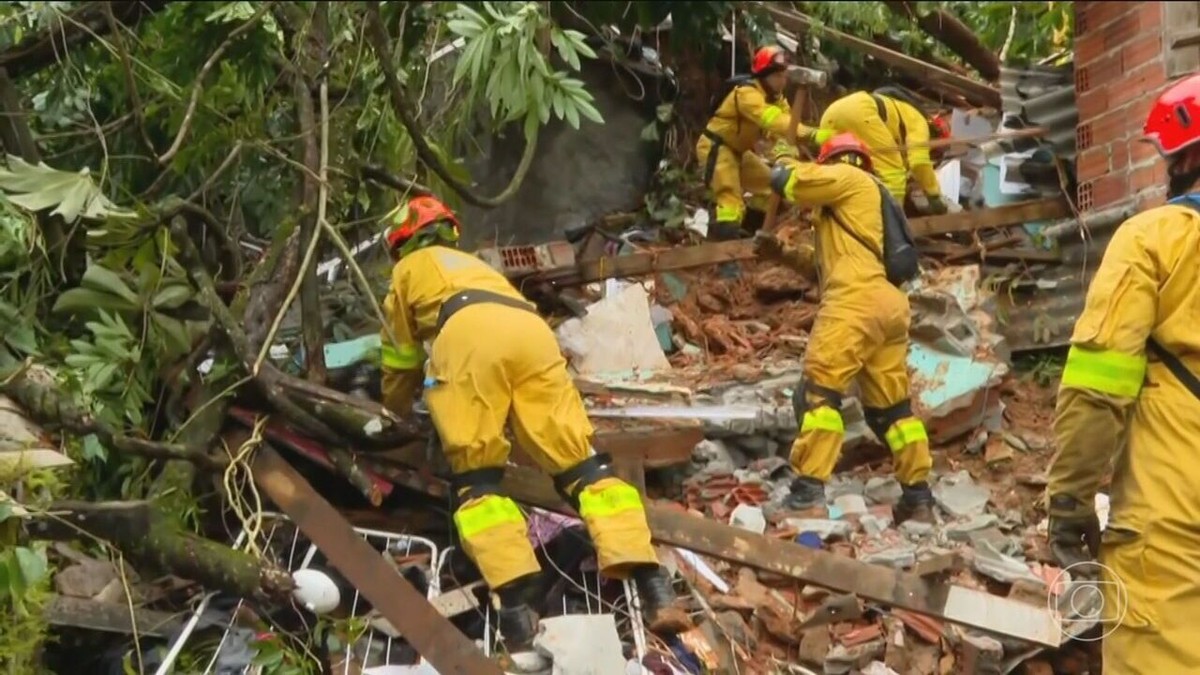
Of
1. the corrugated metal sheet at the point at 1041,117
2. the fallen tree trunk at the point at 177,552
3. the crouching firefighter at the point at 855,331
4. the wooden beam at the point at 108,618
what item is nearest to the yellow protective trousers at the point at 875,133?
the corrugated metal sheet at the point at 1041,117

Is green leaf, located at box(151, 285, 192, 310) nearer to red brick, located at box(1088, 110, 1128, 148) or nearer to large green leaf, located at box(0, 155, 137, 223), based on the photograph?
large green leaf, located at box(0, 155, 137, 223)

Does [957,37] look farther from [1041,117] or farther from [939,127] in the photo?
[1041,117]

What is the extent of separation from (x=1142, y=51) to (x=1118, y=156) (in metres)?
0.47

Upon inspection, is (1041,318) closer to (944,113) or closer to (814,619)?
(944,113)

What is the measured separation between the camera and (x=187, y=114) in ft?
15.9

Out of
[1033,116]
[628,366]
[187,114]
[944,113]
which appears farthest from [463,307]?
[944,113]

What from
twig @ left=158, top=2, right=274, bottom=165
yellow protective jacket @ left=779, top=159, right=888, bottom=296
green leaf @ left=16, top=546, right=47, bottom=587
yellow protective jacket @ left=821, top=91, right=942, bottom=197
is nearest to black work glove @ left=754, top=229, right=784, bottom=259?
yellow protective jacket @ left=779, top=159, right=888, bottom=296

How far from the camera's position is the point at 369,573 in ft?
13.6

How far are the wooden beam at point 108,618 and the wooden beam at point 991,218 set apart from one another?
4358 millimetres

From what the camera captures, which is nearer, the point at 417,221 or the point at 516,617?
the point at 516,617

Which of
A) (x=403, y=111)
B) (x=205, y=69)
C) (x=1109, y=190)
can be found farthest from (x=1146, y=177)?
(x=205, y=69)

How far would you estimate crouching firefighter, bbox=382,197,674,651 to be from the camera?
13.5 feet

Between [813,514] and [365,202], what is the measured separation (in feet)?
7.47

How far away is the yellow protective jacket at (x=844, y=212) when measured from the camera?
5.42 m
